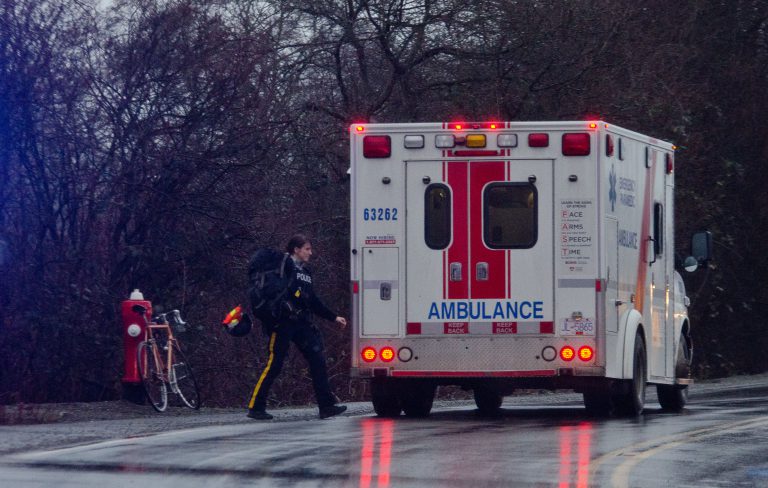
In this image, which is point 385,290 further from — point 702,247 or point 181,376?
point 702,247

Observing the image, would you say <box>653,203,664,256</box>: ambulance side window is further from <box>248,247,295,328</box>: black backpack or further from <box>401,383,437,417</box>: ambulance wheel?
<box>248,247,295,328</box>: black backpack

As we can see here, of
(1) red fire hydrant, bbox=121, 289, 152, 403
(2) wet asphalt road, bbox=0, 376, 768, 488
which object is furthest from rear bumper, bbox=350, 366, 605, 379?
(1) red fire hydrant, bbox=121, 289, 152, 403

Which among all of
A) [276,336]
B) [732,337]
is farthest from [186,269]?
[732,337]

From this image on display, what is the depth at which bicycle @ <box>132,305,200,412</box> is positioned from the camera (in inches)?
646

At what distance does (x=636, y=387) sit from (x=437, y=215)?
253 cm

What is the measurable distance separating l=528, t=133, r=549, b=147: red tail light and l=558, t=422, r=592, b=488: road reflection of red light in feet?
8.18

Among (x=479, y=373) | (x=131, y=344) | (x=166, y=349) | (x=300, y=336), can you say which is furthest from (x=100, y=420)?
(x=479, y=373)

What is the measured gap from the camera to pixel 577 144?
14.3 meters

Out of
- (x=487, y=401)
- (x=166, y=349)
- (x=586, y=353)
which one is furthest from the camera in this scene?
(x=166, y=349)

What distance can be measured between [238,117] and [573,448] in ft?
34.2

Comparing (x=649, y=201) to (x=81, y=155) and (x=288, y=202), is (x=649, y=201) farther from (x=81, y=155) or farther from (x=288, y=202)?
(x=288, y=202)

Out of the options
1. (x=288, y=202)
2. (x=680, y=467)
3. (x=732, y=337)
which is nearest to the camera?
(x=680, y=467)

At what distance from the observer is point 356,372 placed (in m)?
14.4

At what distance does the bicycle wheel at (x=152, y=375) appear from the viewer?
16250mm
